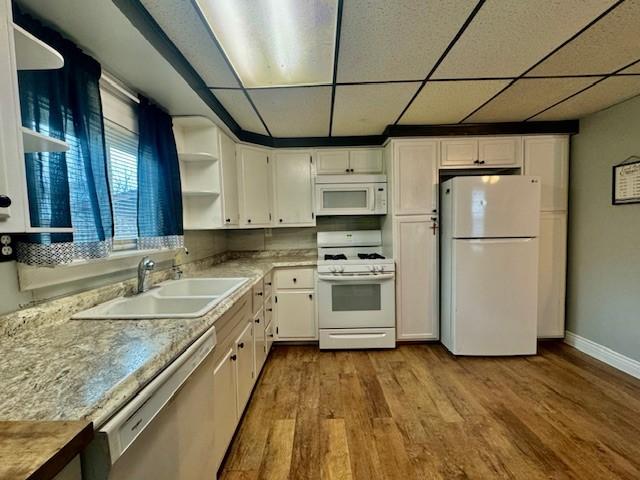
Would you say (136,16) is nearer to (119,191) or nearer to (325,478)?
(119,191)

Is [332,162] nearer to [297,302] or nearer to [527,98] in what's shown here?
[297,302]

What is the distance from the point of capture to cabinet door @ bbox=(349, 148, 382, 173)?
10.5ft

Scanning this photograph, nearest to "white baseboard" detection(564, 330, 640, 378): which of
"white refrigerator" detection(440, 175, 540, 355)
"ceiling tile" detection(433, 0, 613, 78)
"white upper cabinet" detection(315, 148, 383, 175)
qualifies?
"white refrigerator" detection(440, 175, 540, 355)

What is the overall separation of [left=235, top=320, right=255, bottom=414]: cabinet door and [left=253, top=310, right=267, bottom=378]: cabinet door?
0.32 feet

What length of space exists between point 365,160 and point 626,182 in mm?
2185

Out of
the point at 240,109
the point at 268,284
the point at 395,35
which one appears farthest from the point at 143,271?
the point at 395,35

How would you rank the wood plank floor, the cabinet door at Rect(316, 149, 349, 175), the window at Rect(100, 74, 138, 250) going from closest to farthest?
the wood plank floor, the window at Rect(100, 74, 138, 250), the cabinet door at Rect(316, 149, 349, 175)

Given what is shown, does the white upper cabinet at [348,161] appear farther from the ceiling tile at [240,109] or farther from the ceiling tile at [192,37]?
the ceiling tile at [192,37]

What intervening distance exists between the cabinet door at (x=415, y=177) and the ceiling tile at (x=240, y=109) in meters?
1.38

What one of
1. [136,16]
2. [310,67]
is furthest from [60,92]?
[310,67]

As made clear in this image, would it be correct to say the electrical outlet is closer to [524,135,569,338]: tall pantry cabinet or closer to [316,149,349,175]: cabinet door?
[316,149,349,175]: cabinet door

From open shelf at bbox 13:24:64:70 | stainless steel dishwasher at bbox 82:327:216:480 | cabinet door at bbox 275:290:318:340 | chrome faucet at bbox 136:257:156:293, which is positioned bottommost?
cabinet door at bbox 275:290:318:340

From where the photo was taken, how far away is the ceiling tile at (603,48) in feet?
4.54

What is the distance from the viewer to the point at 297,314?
2.97m
